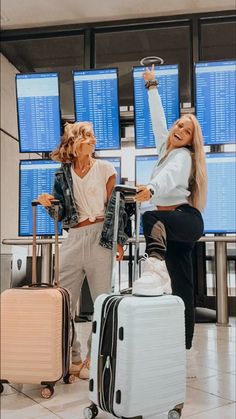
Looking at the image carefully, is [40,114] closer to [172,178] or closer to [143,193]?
[172,178]

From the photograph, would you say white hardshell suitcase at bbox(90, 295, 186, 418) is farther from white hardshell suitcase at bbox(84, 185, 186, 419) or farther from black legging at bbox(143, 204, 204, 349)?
black legging at bbox(143, 204, 204, 349)

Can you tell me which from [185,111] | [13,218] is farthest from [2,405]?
[13,218]

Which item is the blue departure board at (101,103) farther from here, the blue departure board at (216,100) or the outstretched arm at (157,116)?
the outstretched arm at (157,116)

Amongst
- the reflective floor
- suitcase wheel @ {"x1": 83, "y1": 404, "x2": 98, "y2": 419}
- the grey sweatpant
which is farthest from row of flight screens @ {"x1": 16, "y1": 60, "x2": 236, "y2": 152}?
suitcase wheel @ {"x1": 83, "y1": 404, "x2": 98, "y2": 419}

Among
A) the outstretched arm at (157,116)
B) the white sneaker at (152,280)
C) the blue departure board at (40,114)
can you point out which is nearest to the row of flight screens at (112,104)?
the blue departure board at (40,114)

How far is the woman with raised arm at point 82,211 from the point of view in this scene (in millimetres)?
1837

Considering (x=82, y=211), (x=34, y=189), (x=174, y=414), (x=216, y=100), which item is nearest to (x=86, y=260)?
(x=82, y=211)

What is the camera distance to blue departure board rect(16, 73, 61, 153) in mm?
3596

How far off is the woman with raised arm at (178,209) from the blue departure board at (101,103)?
60.6 inches

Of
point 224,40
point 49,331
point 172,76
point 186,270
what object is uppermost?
point 224,40

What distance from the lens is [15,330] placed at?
132 centimetres

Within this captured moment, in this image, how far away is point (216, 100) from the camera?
345cm

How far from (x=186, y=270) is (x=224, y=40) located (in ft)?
11.3

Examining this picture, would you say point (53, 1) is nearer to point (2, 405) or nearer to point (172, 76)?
point (172, 76)
